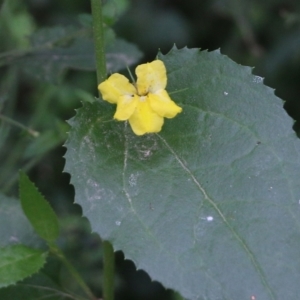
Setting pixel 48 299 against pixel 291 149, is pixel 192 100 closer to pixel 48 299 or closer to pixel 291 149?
pixel 291 149

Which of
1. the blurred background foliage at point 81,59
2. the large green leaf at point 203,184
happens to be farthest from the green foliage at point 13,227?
the large green leaf at point 203,184

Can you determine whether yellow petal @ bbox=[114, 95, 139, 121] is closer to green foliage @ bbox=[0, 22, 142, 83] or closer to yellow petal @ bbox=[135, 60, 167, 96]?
yellow petal @ bbox=[135, 60, 167, 96]

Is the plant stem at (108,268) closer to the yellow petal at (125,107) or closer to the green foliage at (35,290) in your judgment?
the green foliage at (35,290)

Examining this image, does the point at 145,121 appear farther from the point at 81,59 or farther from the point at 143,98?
the point at 81,59

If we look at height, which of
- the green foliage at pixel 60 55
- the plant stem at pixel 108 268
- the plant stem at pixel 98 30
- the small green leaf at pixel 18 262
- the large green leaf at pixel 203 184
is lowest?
the small green leaf at pixel 18 262

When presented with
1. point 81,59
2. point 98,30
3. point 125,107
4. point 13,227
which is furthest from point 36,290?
point 81,59

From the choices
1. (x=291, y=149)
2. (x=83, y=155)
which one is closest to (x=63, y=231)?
(x=83, y=155)

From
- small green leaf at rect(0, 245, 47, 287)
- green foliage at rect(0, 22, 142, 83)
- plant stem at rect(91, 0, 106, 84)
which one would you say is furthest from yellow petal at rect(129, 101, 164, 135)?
green foliage at rect(0, 22, 142, 83)
